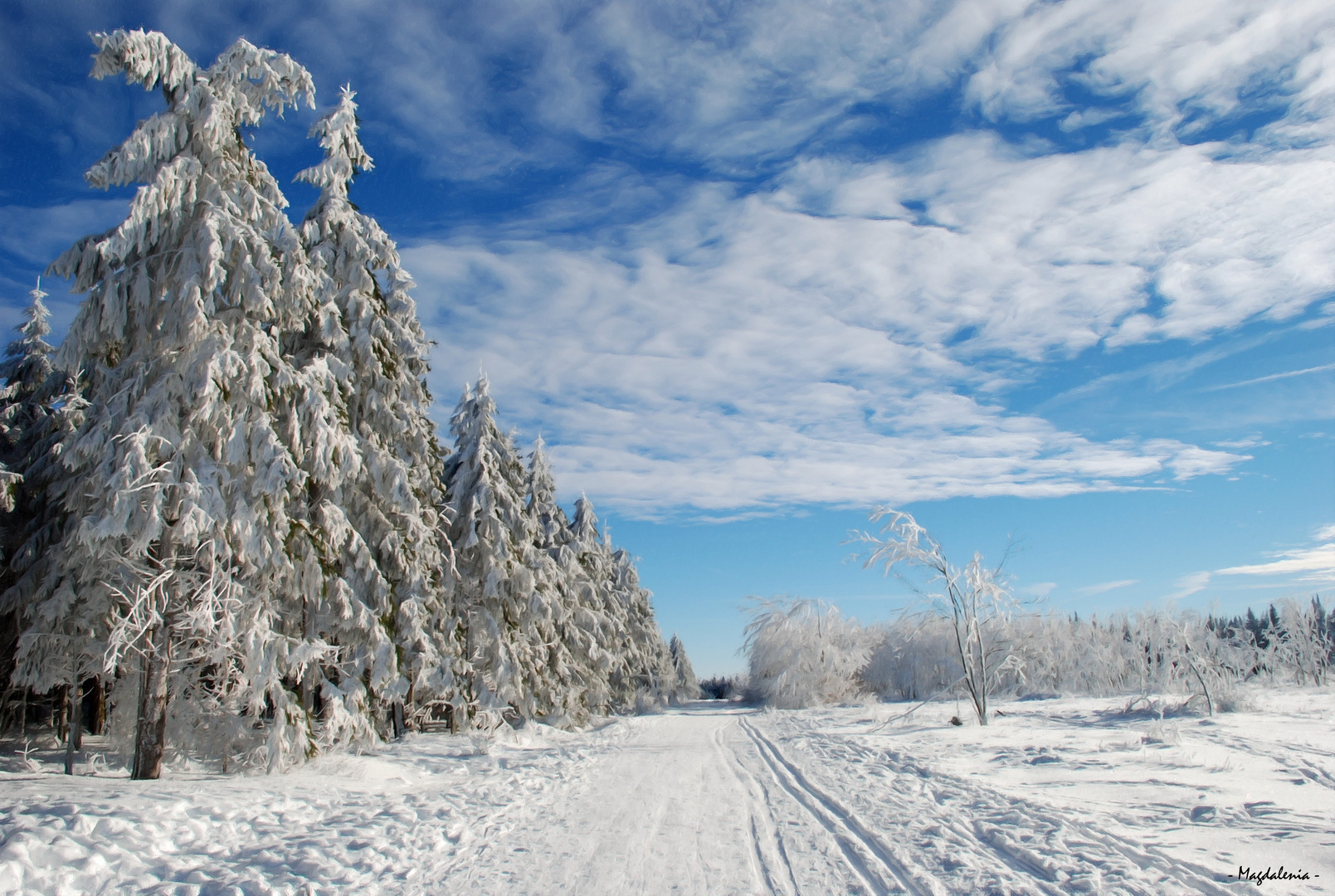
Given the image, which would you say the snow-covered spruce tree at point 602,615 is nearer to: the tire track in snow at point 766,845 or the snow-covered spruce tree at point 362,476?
the snow-covered spruce tree at point 362,476

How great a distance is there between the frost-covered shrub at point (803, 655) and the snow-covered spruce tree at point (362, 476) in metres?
29.9

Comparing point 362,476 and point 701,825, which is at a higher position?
point 362,476

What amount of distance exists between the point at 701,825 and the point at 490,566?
46.6 ft

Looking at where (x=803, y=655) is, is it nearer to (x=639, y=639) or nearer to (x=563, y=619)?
(x=639, y=639)

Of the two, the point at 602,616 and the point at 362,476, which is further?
the point at 602,616

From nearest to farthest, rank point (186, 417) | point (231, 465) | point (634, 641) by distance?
point (186, 417)
point (231, 465)
point (634, 641)

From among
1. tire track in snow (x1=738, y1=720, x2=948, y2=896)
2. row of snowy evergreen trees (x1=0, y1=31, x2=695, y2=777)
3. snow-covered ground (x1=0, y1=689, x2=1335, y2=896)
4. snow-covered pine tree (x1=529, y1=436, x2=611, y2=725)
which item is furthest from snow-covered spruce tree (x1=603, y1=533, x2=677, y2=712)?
tire track in snow (x1=738, y1=720, x2=948, y2=896)

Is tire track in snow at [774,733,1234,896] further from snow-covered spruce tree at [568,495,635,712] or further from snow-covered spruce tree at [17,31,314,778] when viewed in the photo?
snow-covered spruce tree at [568,495,635,712]

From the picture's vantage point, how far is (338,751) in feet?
45.8

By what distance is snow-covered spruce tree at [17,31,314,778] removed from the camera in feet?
35.6

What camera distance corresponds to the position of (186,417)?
11672 millimetres

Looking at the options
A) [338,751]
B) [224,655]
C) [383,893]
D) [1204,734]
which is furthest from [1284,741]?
[224,655]

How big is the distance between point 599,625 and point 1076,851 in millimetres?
24842

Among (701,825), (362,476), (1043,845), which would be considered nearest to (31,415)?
(362,476)
